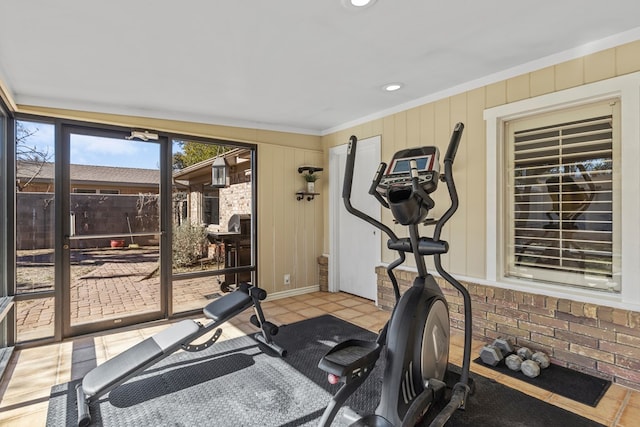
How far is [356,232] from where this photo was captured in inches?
184

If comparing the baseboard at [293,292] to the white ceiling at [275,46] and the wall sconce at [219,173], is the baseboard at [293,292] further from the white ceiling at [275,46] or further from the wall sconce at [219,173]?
the white ceiling at [275,46]

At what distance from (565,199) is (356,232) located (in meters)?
2.47

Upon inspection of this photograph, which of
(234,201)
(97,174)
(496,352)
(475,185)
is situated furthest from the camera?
(234,201)

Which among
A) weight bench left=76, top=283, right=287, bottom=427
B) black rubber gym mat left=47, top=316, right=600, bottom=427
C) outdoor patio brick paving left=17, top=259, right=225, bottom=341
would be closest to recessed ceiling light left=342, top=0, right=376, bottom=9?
weight bench left=76, top=283, right=287, bottom=427

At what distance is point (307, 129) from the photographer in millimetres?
4949

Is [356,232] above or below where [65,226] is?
below

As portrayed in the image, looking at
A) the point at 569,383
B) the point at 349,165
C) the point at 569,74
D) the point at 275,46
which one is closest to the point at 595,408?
the point at 569,383

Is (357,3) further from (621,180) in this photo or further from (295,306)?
(295,306)

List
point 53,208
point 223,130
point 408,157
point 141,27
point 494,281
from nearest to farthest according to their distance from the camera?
point 141,27
point 408,157
point 494,281
point 53,208
point 223,130

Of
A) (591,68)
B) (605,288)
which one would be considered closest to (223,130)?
(591,68)

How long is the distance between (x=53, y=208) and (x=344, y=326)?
3111 millimetres

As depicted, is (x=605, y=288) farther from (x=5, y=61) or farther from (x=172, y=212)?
(x=5, y=61)

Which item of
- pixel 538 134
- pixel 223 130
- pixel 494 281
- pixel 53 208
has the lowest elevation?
pixel 494 281

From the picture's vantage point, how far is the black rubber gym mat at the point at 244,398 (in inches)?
79.9
